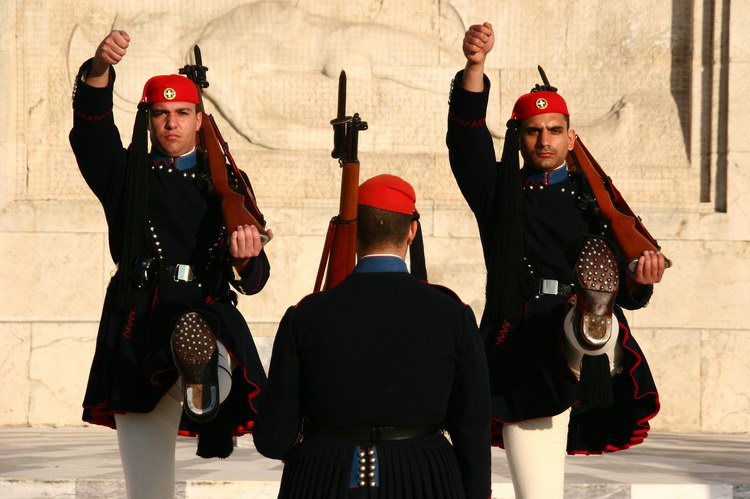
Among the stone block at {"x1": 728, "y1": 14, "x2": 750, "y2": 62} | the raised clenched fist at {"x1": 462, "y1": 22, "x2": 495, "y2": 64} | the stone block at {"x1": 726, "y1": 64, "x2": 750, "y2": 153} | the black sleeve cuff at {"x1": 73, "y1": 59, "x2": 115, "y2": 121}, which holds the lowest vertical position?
the black sleeve cuff at {"x1": 73, "y1": 59, "x2": 115, "y2": 121}

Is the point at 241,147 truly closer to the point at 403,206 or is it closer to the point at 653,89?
the point at 653,89

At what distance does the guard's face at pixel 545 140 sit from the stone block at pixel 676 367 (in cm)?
452

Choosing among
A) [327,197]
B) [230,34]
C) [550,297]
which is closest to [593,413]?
[550,297]

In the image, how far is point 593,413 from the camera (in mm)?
4445

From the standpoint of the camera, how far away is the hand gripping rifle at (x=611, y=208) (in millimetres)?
4230

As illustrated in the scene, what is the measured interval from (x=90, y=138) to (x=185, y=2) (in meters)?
5.47

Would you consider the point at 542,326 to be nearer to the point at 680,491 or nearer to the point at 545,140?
the point at 545,140

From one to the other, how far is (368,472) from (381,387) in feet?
0.69

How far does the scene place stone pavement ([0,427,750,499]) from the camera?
575 cm

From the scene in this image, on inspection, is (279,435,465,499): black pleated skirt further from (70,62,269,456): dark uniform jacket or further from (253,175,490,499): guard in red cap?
(70,62,269,456): dark uniform jacket

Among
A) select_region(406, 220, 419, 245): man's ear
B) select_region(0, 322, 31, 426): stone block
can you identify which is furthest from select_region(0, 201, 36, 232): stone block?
select_region(406, 220, 419, 245): man's ear

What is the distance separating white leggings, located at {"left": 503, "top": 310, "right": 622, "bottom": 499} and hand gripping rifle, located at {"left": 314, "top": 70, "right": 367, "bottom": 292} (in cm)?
72

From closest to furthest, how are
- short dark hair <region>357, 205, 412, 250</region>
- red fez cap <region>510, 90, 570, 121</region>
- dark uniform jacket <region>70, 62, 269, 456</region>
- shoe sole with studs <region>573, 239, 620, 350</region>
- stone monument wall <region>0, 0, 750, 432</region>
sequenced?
short dark hair <region>357, 205, 412, 250</region> → shoe sole with studs <region>573, 239, 620, 350</region> → dark uniform jacket <region>70, 62, 269, 456</region> → red fez cap <region>510, 90, 570, 121</region> → stone monument wall <region>0, 0, 750, 432</region>

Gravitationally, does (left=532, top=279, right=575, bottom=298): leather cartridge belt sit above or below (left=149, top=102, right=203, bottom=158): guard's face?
below
